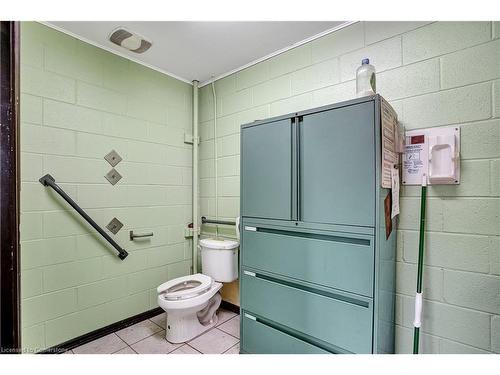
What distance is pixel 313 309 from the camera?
1446 millimetres

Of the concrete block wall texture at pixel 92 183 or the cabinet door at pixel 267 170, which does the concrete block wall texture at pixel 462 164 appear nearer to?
the cabinet door at pixel 267 170

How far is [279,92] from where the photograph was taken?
7.02 feet

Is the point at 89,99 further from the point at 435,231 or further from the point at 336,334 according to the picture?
the point at 435,231

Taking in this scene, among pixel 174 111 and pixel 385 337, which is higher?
pixel 174 111

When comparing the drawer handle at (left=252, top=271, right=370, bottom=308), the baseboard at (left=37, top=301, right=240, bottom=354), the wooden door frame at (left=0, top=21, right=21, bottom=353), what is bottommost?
the baseboard at (left=37, top=301, right=240, bottom=354)

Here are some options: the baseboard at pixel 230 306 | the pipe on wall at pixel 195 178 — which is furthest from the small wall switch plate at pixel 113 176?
the baseboard at pixel 230 306

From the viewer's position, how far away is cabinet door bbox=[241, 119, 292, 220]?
1.57 meters

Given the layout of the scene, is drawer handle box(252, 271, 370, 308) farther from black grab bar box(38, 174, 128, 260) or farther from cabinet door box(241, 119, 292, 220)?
black grab bar box(38, 174, 128, 260)

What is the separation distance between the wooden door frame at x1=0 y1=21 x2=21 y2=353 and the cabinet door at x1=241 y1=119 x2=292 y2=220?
1.24 metres

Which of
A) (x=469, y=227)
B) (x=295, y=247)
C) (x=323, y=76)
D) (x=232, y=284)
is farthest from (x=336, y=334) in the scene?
(x=323, y=76)

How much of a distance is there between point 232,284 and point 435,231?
5.80ft

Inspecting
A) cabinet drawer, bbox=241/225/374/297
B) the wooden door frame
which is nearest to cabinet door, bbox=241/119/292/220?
cabinet drawer, bbox=241/225/374/297

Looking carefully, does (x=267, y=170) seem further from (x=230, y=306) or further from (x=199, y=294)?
(x=230, y=306)

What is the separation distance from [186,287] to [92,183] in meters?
1.16
